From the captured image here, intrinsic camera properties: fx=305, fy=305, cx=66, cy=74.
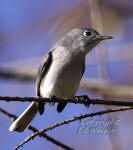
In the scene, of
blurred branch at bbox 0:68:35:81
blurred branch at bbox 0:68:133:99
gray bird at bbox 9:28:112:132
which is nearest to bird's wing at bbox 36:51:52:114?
gray bird at bbox 9:28:112:132

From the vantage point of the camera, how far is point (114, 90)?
2.27 meters

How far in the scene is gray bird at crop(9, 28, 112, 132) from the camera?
→ 2.85 metres

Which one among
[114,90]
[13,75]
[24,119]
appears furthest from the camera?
[24,119]

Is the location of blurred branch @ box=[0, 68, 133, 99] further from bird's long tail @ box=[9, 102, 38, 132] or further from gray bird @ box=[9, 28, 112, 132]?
bird's long tail @ box=[9, 102, 38, 132]

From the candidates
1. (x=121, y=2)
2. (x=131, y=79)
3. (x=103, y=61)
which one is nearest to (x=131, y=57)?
(x=103, y=61)

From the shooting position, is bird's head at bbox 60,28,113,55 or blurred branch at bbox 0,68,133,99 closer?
blurred branch at bbox 0,68,133,99

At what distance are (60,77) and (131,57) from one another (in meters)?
0.69

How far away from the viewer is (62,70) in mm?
2871

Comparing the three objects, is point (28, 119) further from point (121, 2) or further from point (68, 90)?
point (121, 2)

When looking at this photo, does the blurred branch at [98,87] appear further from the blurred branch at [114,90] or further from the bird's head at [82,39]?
the bird's head at [82,39]

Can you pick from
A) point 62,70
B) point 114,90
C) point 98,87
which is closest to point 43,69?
point 62,70

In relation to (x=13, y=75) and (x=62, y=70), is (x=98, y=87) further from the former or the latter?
(x=13, y=75)

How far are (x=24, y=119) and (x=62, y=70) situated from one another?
0.62 metres

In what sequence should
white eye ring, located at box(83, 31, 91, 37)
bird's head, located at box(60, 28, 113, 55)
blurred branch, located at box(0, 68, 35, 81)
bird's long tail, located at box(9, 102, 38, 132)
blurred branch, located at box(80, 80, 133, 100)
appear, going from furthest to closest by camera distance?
white eye ring, located at box(83, 31, 91, 37), bird's head, located at box(60, 28, 113, 55), bird's long tail, located at box(9, 102, 38, 132), blurred branch, located at box(0, 68, 35, 81), blurred branch, located at box(80, 80, 133, 100)
